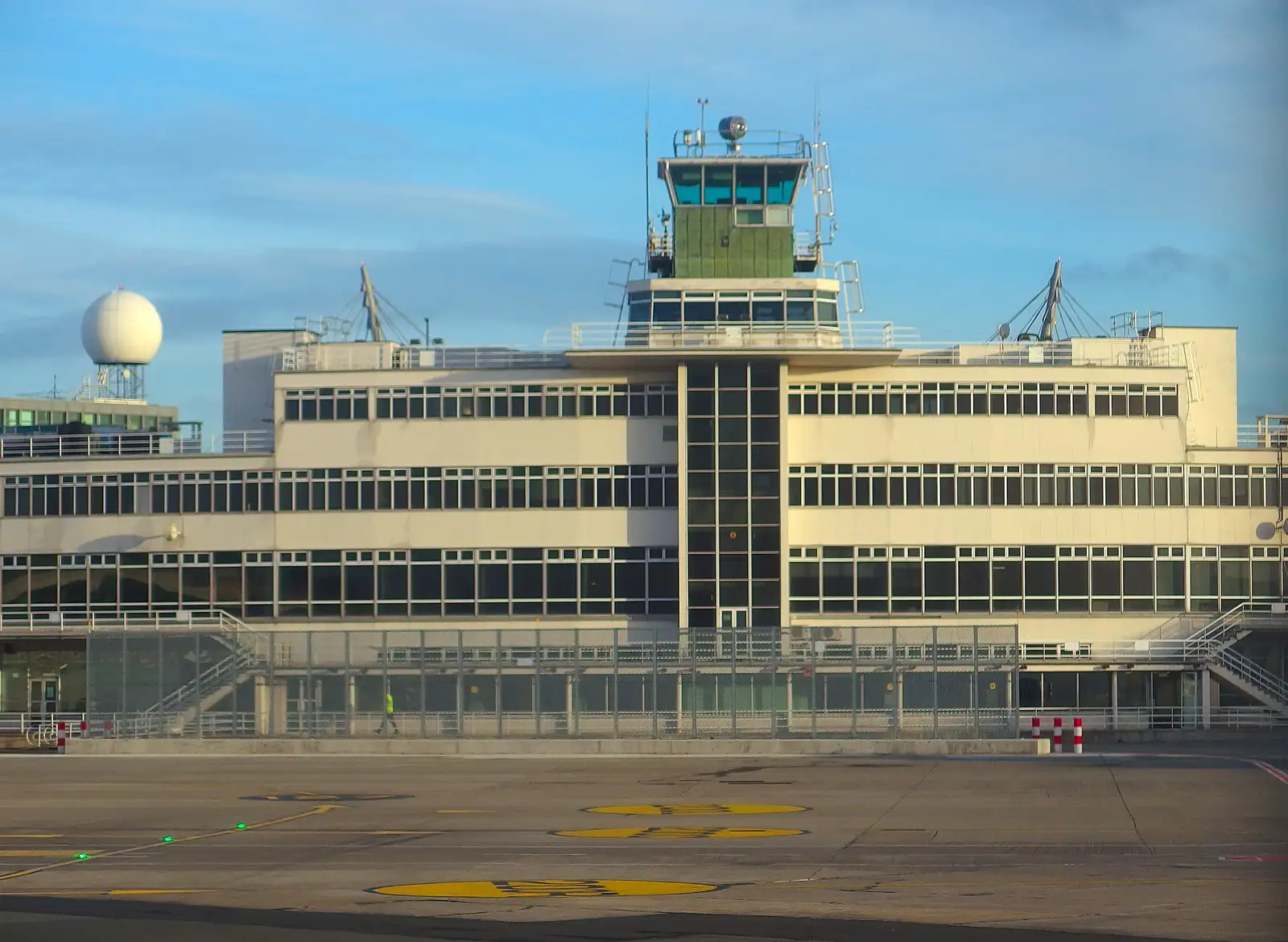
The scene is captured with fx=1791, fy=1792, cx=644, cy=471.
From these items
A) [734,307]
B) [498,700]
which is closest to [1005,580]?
[734,307]

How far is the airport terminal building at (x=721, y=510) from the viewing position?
73812mm

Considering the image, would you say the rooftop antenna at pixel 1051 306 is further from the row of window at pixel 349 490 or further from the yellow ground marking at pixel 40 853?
the yellow ground marking at pixel 40 853

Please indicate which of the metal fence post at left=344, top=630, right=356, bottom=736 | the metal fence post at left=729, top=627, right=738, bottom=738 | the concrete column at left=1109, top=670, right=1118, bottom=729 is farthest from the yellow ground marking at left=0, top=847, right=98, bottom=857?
the concrete column at left=1109, top=670, right=1118, bottom=729

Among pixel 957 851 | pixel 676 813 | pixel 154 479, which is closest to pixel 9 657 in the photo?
pixel 154 479

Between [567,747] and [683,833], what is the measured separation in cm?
2279

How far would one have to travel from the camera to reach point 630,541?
74.8 metres

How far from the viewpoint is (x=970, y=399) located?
74.7m

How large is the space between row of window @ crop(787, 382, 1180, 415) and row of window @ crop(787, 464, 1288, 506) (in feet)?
7.53

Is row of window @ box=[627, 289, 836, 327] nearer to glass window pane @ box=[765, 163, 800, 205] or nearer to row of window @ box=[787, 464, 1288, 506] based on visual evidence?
glass window pane @ box=[765, 163, 800, 205]

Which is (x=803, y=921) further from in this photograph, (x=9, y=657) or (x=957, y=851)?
(x=9, y=657)

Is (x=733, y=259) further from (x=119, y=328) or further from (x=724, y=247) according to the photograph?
(x=119, y=328)

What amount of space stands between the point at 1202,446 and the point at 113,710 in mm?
47033

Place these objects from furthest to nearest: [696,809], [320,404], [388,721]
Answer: [320,404], [388,721], [696,809]

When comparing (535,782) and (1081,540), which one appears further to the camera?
(1081,540)
